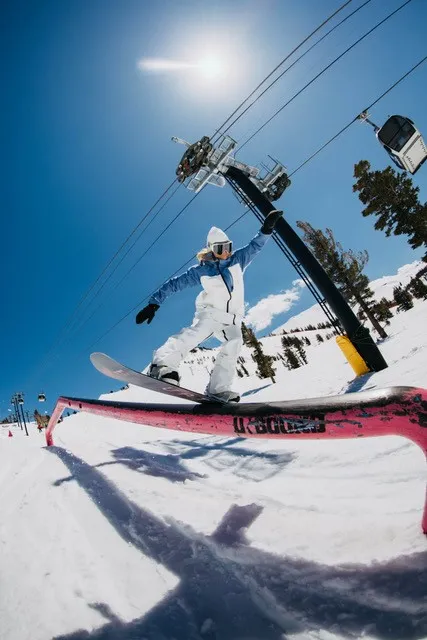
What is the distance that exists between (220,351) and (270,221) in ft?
6.19

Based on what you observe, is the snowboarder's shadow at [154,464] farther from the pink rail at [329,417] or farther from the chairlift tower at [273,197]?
Answer: the chairlift tower at [273,197]

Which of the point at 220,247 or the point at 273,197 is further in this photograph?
the point at 273,197

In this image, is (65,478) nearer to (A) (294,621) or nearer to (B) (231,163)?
(A) (294,621)

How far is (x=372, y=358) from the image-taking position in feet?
24.1

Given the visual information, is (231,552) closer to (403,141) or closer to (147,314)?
(147,314)

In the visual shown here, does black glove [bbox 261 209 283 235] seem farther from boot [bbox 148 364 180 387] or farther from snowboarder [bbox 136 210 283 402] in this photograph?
boot [bbox 148 364 180 387]

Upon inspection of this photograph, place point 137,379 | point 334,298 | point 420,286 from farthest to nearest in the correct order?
1. point 420,286
2. point 334,298
3. point 137,379

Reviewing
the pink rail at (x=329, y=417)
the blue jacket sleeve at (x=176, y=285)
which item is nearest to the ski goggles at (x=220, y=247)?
the blue jacket sleeve at (x=176, y=285)

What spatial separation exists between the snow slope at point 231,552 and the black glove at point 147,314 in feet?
6.08

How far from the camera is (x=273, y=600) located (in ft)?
3.60

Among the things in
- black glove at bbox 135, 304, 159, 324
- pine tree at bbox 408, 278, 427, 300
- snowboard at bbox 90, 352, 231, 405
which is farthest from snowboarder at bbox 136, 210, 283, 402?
pine tree at bbox 408, 278, 427, 300

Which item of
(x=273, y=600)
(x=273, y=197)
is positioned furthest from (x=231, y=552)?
(x=273, y=197)

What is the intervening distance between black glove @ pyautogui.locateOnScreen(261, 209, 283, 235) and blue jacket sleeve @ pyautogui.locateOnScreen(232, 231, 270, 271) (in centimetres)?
7

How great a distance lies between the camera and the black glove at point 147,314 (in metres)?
3.83
